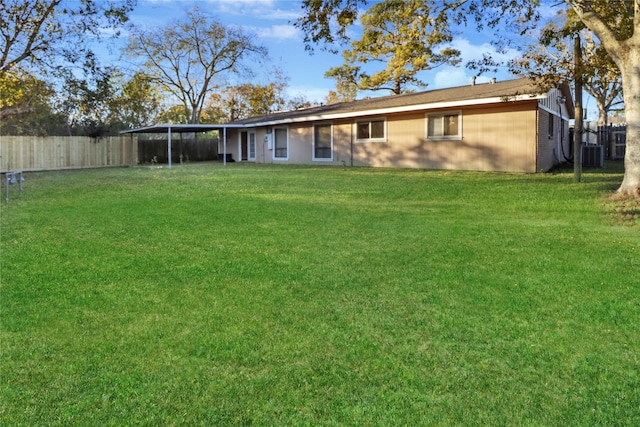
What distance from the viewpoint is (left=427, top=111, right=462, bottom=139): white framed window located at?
16.2 metres

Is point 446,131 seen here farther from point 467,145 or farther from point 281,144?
point 281,144

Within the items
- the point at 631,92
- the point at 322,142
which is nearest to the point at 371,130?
the point at 322,142

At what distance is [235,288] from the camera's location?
379 cm

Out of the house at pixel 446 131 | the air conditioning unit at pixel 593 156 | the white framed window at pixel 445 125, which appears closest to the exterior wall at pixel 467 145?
the house at pixel 446 131

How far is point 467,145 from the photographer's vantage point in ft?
52.3

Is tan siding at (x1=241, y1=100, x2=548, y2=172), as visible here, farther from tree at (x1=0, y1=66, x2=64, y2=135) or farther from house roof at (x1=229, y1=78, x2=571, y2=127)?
tree at (x1=0, y1=66, x2=64, y2=135)

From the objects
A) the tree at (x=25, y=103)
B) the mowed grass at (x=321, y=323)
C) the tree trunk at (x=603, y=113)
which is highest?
the tree trunk at (x=603, y=113)

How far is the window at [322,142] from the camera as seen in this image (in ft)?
69.2

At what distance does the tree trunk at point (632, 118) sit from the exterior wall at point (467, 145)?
18.1 feet

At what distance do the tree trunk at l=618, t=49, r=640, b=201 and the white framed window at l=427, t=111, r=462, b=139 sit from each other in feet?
24.2

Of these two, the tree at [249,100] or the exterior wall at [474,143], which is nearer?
the exterior wall at [474,143]

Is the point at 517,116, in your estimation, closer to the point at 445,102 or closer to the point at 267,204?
the point at 445,102

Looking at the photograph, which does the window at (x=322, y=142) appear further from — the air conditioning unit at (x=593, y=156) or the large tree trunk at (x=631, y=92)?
the large tree trunk at (x=631, y=92)

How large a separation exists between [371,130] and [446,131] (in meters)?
3.50
